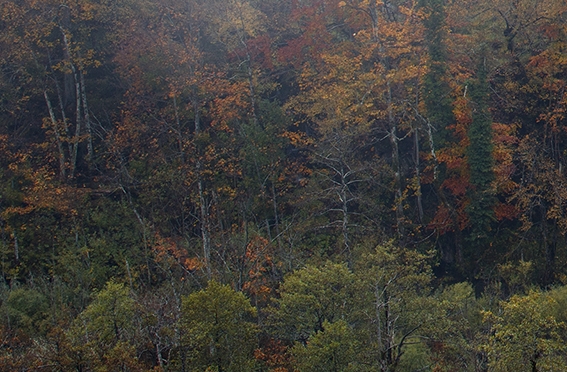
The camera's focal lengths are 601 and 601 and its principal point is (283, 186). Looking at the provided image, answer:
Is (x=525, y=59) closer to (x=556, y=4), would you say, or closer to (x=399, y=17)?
(x=556, y=4)

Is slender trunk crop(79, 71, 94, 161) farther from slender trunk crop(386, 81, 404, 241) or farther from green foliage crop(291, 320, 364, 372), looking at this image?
green foliage crop(291, 320, 364, 372)

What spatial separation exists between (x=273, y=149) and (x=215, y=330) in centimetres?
1208

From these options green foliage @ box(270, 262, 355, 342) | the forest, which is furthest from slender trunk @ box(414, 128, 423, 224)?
green foliage @ box(270, 262, 355, 342)

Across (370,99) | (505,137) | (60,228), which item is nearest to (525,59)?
(505,137)

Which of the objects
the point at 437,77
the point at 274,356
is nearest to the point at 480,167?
the point at 437,77

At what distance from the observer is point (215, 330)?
50.9ft

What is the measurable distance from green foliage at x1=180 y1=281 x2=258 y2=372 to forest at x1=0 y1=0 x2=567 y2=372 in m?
2.67

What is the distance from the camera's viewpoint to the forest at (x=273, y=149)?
22.7m

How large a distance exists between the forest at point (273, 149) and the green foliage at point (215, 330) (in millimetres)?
2670

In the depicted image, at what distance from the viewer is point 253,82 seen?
28766 mm

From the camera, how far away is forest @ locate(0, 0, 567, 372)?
2272cm

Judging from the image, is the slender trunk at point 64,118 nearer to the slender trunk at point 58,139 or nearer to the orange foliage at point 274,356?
the slender trunk at point 58,139

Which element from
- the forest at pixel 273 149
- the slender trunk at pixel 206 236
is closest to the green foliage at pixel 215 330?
the forest at pixel 273 149

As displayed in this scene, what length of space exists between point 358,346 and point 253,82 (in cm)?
1605
